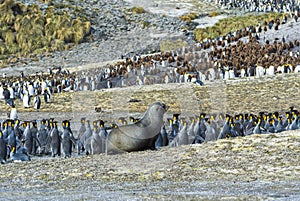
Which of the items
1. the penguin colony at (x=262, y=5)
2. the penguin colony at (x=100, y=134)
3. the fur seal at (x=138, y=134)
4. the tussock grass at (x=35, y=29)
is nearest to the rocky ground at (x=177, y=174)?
the fur seal at (x=138, y=134)

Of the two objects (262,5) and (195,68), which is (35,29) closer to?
(262,5)

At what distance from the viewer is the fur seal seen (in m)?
8.27

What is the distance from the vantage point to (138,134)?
8.30 m

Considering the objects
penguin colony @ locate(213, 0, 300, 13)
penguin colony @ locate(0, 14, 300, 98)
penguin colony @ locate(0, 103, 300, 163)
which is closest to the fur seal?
penguin colony @ locate(0, 103, 300, 163)

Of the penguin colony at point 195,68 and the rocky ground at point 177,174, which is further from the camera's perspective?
the penguin colony at point 195,68

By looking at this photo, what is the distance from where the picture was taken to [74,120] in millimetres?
16688

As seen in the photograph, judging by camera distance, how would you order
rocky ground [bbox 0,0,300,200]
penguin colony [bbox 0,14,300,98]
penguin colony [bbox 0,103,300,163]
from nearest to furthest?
rocky ground [bbox 0,0,300,200]
penguin colony [bbox 0,103,300,163]
penguin colony [bbox 0,14,300,98]

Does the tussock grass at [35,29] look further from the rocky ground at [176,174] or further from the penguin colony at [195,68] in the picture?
the rocky ground at [176,174]

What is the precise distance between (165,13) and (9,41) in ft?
42.2

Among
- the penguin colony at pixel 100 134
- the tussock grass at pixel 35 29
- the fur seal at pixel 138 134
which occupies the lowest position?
the penguin colony at pixel 100 134

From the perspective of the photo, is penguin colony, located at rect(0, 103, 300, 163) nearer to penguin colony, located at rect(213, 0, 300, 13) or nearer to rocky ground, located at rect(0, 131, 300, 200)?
rocky ground, located at rect(0, 131, 300, 200)

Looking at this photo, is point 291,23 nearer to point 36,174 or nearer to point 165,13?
point 165,13

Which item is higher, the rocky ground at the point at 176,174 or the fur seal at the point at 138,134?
the fur seal at the point at 138,134

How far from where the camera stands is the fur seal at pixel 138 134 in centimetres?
827
